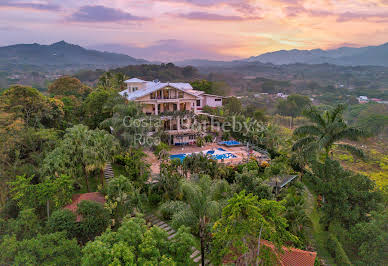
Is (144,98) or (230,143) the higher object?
(144,98)

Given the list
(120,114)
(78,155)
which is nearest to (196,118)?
(120,114)

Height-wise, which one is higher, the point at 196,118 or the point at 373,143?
the point at 196,118

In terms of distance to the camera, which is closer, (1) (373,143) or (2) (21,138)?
(2) (21,138)

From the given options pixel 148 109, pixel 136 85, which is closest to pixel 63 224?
pixel 148 109

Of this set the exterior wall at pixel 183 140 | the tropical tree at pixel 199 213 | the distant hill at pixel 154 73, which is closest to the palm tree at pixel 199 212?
the tropical tree at pixel 199 213

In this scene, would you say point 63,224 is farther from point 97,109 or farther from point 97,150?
point 97,109

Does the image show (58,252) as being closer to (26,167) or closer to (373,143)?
(26,167)

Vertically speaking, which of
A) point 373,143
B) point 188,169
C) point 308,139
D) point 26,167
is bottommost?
point 373,143
